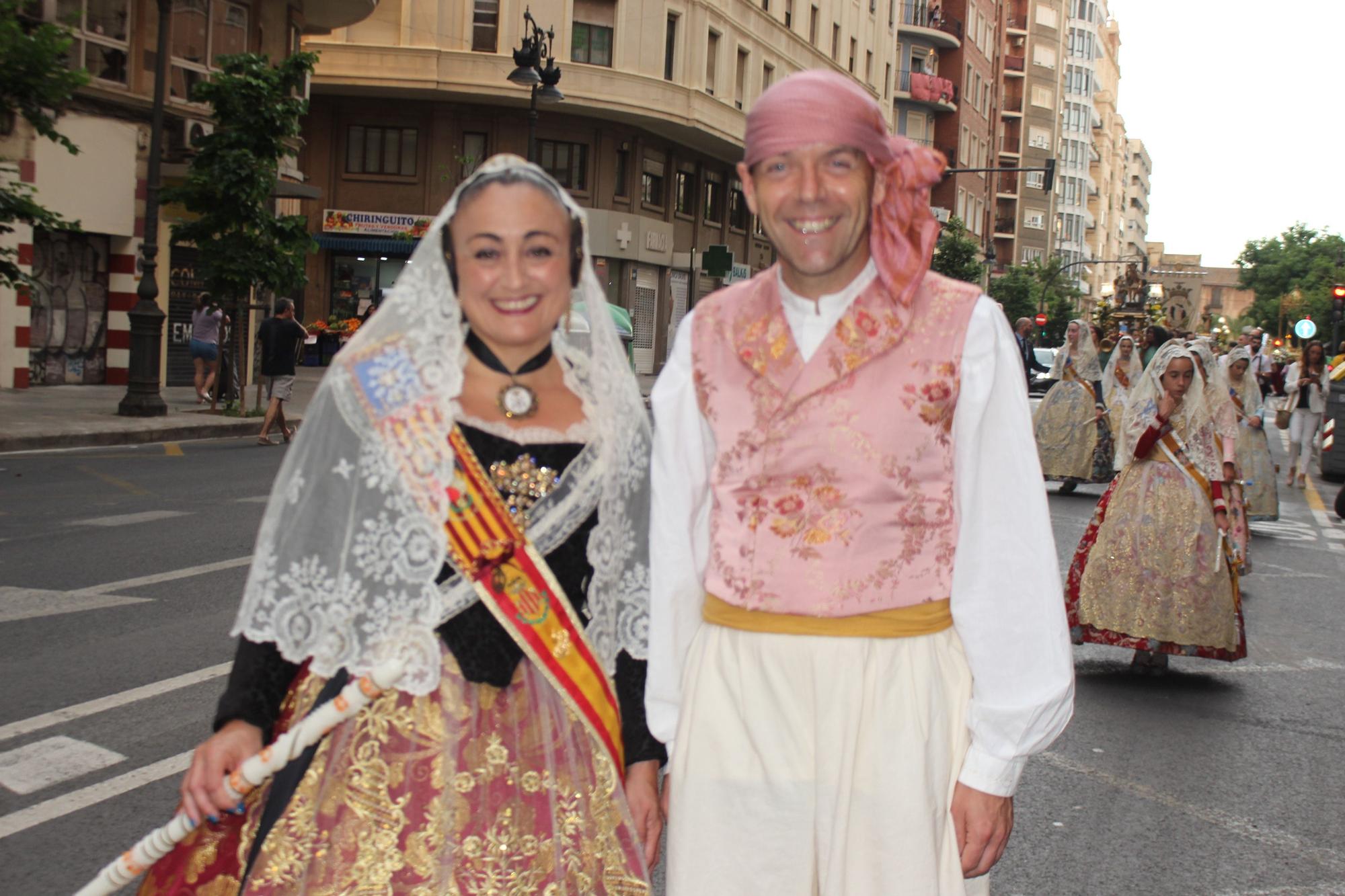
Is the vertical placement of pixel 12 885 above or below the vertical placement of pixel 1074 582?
below

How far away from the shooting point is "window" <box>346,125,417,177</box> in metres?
36.4

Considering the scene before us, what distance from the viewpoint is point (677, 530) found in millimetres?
2572

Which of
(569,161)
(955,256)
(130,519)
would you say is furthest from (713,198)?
(130,519)

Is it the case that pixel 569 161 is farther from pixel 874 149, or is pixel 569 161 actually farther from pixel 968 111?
pixel 968 111

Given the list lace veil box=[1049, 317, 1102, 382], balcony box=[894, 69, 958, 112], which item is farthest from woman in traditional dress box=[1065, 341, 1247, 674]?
balcony box=[894, 69, 958, 112]

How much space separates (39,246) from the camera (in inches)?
858

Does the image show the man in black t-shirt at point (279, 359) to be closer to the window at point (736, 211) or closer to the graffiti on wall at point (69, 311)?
the graffiti on wall at point (69, 311)

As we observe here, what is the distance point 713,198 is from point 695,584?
41296 mm

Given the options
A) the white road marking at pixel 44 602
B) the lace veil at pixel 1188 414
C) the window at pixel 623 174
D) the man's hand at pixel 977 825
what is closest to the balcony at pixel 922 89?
the window at pixel 623 174

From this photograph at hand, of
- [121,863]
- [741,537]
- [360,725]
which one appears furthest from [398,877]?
[741,537]

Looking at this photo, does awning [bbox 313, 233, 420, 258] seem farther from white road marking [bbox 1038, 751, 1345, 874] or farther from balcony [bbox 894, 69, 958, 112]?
balcony [bbox 894, 69, 958, 112]

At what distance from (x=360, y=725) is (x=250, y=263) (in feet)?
58.4

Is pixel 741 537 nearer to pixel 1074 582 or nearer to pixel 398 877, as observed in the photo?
pixel 398 877

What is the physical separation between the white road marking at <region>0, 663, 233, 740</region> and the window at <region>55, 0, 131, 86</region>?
1816cm
